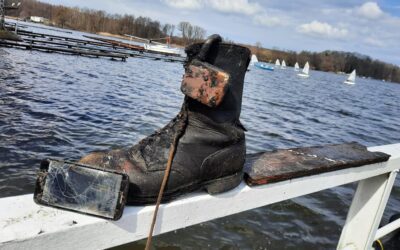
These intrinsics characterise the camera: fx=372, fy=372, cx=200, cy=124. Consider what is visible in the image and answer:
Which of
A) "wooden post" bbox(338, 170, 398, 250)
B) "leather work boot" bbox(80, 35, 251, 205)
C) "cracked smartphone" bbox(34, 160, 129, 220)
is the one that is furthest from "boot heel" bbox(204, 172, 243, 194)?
"wooden post" bbox(338, 170, 398, 250)

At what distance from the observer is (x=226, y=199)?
1.62 meters

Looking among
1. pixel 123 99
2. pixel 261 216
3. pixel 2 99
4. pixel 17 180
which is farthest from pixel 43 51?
pixel 261 216

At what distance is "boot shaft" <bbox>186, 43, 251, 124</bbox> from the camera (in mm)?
1505

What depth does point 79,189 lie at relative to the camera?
1.19m

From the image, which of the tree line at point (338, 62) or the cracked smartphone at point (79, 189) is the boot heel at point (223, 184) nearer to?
the cracked smartphone at point (79, 189)

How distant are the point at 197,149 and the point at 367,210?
6.06ft

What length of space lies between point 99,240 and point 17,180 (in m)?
5.40

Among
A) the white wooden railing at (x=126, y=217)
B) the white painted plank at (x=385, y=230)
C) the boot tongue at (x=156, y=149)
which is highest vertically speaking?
the boot tongue at (x=156, y=149)

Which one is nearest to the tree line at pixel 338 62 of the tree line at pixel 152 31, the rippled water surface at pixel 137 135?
the tree line at pixel 152 31

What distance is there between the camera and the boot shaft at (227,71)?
150 cm

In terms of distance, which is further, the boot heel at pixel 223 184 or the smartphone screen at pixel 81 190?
the boot heel at pixel 223 184

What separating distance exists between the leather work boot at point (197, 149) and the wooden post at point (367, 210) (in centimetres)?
155

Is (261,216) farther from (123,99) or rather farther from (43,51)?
(43,51)

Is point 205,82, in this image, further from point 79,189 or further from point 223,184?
point 79,189
